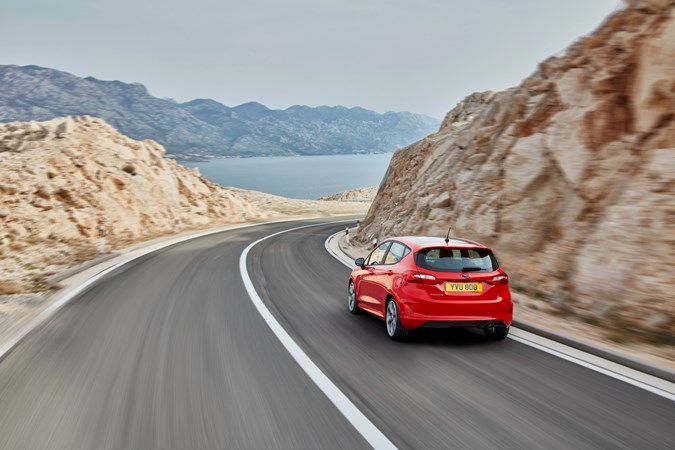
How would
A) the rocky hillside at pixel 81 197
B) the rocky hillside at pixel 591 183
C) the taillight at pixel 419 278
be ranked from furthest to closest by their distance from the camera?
1. the rocky hillside at pixel 81 197
2. the rocky hillside at pixel 591 183
3. the taillight at pixel 419 278

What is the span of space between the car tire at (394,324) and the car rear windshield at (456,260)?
75cm

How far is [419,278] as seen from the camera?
7250mm

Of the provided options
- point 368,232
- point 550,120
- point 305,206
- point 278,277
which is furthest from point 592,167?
point 305,206

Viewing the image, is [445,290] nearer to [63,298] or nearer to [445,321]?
[445,321]

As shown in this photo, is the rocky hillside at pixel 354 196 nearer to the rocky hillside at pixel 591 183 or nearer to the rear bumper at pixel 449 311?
the rocky hillside at pixel 591 183

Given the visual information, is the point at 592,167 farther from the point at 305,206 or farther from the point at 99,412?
the point at 305,206

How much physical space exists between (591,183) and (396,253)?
17.2ft

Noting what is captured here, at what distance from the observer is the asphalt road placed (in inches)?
168

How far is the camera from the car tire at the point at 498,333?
24.3 feet

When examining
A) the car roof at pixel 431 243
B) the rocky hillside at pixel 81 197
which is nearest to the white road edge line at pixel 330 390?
the car roof at pixel 431 243

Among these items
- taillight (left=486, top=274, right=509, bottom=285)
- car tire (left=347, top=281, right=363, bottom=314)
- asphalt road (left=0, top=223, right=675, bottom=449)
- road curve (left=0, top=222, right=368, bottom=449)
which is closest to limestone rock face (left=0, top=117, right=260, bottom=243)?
road curve (left=0, top=222, right=368, bottom=449)

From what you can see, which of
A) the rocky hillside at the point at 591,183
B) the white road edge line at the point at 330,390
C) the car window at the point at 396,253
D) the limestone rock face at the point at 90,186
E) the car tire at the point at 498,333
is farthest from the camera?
the limestone rock face at the point at 90,186

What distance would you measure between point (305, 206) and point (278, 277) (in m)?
44.3

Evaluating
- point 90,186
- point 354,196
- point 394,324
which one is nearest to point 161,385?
point 394,324
